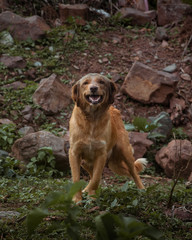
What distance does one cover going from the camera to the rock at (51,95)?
10344 mm

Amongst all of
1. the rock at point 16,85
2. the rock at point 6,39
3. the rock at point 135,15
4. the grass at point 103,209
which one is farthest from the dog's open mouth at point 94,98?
the rock at point 135,15

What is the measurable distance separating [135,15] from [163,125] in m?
5.95

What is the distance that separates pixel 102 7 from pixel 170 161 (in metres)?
8.38

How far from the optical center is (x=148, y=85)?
11172 mm

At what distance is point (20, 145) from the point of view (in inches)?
321

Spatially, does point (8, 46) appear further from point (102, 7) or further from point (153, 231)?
point (153, 231)

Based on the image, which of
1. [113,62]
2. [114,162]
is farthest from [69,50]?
[114,162]

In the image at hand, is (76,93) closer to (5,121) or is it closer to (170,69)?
(5,121)

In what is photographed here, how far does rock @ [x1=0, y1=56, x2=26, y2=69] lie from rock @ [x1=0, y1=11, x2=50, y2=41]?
1.34 metres

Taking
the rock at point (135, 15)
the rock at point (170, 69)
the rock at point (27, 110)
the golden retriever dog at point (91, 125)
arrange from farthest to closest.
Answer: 1. the rock at point (135, 15)
2. the rock at point (170, 69)
3. the rock at point (27, 110)
4. the golden retriever dog at point (91, 125)

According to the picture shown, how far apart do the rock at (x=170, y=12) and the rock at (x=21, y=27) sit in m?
4.74

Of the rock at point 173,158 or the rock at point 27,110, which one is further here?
the rock at point 27,110

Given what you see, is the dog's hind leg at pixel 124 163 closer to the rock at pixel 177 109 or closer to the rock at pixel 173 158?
the rock at pixel 173 158

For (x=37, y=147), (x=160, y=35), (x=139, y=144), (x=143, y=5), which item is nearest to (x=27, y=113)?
(x=37, y=147)
